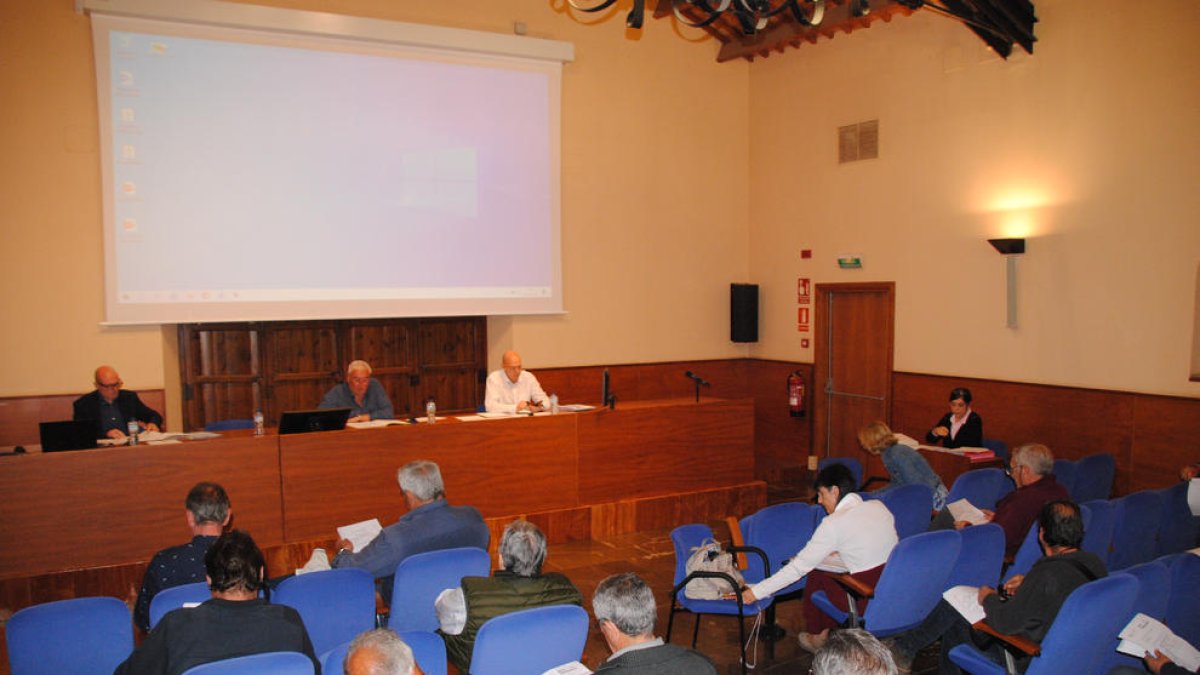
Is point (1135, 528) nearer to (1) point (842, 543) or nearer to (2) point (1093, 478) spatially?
(2) point (1093, 478)

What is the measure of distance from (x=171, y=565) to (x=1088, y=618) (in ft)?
11.4

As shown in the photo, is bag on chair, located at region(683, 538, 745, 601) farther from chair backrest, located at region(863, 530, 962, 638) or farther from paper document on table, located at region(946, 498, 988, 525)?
paper document on table, located at region(946, 498, 988, 525)

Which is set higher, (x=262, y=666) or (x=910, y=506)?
(x=262, y=666)

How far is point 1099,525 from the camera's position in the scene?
4254 mm

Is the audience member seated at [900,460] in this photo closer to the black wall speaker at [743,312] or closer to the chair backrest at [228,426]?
the chair backrest at [228,426]

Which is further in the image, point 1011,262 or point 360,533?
point 1011,262

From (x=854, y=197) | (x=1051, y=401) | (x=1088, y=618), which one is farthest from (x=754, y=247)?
(x=1088, y=618)

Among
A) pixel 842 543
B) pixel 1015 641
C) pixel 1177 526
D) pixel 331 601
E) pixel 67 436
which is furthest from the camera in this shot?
pixel 67 436

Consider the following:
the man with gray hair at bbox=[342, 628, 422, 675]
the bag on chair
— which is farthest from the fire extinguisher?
the man with gray hair at bbox=[342, 628, 422, 675]

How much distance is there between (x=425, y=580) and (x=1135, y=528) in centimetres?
368

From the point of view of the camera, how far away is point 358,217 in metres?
7.64

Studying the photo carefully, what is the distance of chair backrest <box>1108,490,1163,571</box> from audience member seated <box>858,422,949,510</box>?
99cm

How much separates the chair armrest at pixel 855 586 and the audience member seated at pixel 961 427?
3377 mm

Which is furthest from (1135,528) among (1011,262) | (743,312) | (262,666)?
(743,312)
